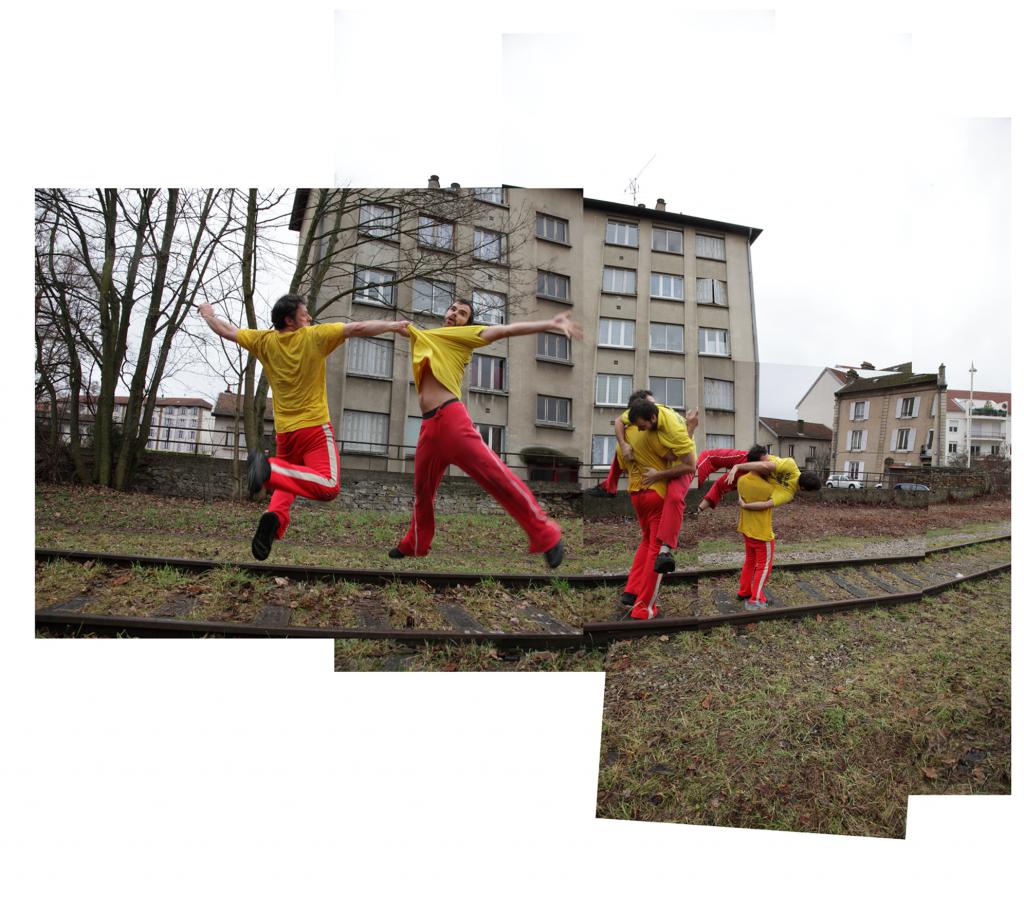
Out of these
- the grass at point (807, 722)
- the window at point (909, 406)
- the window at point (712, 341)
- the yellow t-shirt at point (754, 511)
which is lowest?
the grass at point (807, 722)

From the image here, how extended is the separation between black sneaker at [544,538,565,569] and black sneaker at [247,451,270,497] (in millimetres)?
1887

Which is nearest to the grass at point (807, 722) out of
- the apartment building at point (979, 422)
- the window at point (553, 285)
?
the apartment building at point (979, 422)

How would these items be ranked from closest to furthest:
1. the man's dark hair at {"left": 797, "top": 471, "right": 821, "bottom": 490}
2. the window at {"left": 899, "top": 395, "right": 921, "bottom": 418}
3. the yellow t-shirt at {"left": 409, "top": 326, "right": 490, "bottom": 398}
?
the window at {"left": 899, "top": 395, "right": 921, "bottom": 418} → the man's dark hair at {"left": 797, "top": 471, "right": 821, "bottom": 490} → the yellow t-shirt at {"left": 409, "top": 326, "right": 490, "bottom": 398}

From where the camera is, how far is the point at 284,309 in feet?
14.5

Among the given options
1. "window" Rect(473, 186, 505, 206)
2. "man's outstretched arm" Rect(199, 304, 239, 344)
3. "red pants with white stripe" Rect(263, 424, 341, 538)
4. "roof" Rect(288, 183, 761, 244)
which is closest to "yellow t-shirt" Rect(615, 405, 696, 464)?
"roof" Rect(288, 183, 761, 244)

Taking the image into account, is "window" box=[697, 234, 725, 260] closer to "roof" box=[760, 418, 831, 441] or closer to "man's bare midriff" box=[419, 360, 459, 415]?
"roof" box=[760, 418, 831, 441]

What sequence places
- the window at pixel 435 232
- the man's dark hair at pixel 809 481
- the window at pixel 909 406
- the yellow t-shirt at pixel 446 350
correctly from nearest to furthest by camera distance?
the window at pixel 909 406
the man's dark hair at pixel 809 481
the yellow t-shirt at pixel 446 350
the window at pixel 435 232

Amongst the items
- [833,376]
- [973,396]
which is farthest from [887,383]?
[973,396]

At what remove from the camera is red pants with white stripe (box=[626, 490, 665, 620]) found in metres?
3.95

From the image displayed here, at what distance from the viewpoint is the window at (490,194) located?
4367 millimetres

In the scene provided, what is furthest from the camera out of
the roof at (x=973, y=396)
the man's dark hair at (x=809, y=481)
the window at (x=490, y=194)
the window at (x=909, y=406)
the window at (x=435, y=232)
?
the window at (x=435, y=232)

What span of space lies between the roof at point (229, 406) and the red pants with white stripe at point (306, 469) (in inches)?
8.8

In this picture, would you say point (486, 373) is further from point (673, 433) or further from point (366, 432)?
point (673, 433)

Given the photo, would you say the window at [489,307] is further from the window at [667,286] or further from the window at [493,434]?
the window at [667,286]
